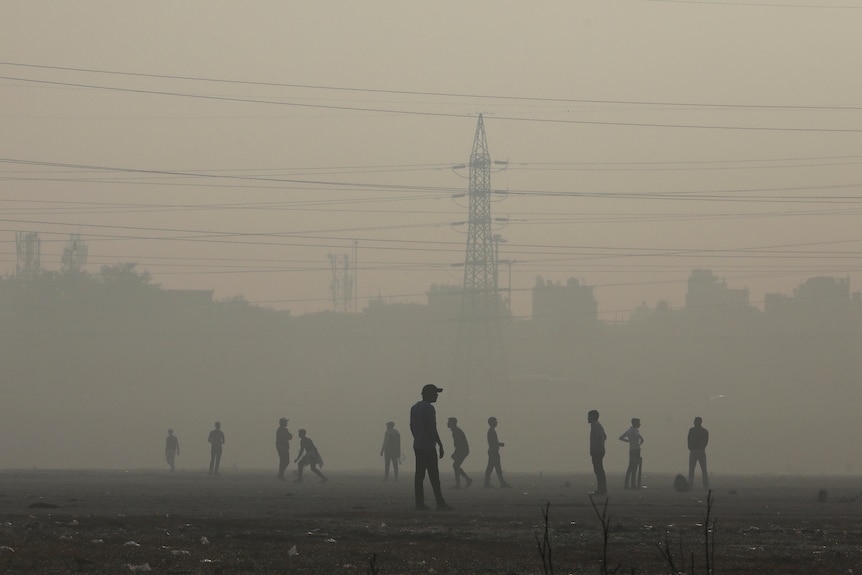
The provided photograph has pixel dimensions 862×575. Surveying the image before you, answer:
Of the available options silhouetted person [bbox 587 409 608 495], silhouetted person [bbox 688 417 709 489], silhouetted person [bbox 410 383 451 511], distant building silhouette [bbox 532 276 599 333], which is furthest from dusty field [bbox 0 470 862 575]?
distant building silhouette [bbox 532 276 599 333]

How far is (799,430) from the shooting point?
4579 inches

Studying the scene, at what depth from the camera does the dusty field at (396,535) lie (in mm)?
12633

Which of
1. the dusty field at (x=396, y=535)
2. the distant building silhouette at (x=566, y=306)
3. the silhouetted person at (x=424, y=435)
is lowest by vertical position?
the dusty field at (x=396, y=535)

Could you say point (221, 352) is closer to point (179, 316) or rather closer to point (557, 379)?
point (179, 316)

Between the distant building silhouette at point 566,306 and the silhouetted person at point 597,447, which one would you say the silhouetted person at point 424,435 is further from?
the distant building silhouette at point 566,306

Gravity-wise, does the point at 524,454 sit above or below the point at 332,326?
below

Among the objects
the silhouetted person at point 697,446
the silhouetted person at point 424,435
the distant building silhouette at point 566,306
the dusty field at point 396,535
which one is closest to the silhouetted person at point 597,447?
the dusty field at point 396,535

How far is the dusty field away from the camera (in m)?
12.6

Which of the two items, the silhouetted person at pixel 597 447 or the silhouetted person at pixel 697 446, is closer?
the silhouetted person at pixel 597 447

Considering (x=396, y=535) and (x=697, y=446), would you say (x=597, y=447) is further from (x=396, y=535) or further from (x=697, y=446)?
(x=396, y=535)

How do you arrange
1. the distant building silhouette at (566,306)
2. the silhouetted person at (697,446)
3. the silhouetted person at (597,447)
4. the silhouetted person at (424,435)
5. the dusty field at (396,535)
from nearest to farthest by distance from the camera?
the dusty field at (396,535)
the silhouetted person at (424,435)
the silhouetted person at (597,447)
the silhouetted person at (697,446)
the distant building silhouette at (566,306)

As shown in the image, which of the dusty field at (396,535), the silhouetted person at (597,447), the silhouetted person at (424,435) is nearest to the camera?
the dusty field at (396,535)

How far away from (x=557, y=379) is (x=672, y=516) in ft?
374

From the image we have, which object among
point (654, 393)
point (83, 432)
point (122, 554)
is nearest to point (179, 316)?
point (83, 432)
